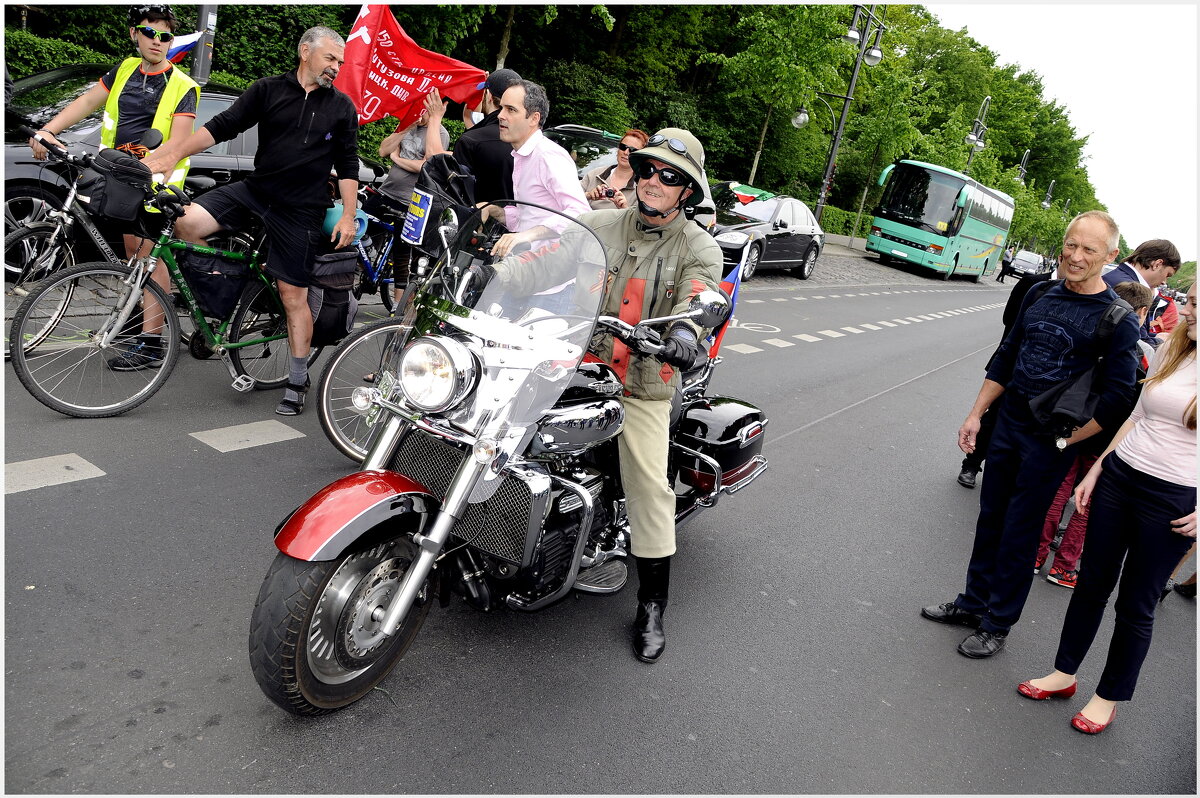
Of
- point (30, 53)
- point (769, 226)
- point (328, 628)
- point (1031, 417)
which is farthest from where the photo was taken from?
point (769, 226)

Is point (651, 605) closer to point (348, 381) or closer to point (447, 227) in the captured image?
point (447, 227)

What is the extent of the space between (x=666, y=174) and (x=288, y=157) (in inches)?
106

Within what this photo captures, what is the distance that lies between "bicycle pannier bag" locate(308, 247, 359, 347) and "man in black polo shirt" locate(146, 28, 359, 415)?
0.09 metres

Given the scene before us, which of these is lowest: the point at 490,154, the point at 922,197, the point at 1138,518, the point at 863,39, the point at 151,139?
the point at 1138,518

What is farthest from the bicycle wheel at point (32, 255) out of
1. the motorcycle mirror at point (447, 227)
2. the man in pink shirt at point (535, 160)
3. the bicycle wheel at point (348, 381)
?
the motorcycle mirror at point (447, 227)

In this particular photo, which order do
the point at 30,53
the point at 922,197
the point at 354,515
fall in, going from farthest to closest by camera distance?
1. the point at 922,197
2. the point at 30,53
3. the point at 354,515

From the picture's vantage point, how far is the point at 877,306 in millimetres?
18094

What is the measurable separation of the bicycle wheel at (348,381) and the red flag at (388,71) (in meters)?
3.98

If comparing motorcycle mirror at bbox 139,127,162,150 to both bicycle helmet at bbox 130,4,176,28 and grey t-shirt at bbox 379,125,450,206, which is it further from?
grey t-shirt at bbox 379,125,450,206

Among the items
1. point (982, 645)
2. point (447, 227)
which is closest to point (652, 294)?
point (447, 227)

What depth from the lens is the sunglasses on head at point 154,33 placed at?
5.58 meters

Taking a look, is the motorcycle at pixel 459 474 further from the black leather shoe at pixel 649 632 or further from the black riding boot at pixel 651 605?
the black leather shoe at pixel 649 632

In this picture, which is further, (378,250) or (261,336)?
(378,250)

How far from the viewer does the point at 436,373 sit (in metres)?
2.64
